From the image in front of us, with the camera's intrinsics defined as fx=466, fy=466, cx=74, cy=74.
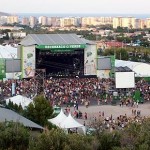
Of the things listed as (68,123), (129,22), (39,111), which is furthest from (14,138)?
(129,22)

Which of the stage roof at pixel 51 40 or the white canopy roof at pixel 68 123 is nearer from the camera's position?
the white canopy roof at pixel 68 123

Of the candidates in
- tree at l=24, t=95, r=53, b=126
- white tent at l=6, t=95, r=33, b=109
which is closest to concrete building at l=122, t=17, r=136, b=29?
white tent at l=6, t=95, r=33, b=109

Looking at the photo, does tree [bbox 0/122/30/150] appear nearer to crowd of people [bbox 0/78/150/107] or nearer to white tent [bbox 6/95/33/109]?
white tent [bbox 6/95/33/109]

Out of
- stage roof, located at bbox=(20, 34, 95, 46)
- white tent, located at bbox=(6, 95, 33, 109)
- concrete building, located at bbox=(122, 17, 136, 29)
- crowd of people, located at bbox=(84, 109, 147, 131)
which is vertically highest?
concrete building, located at bbox=(122, 17, 136, 29)

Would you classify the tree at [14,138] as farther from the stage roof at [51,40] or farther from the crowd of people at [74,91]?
the stage roof at [51,40]

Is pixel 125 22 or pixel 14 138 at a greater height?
pixel 125 22

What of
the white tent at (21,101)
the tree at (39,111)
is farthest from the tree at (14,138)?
the white tent at (21,101)

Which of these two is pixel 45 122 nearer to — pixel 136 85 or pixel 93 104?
pixel 93 104

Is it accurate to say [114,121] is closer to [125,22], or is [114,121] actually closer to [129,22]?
[129,22]
